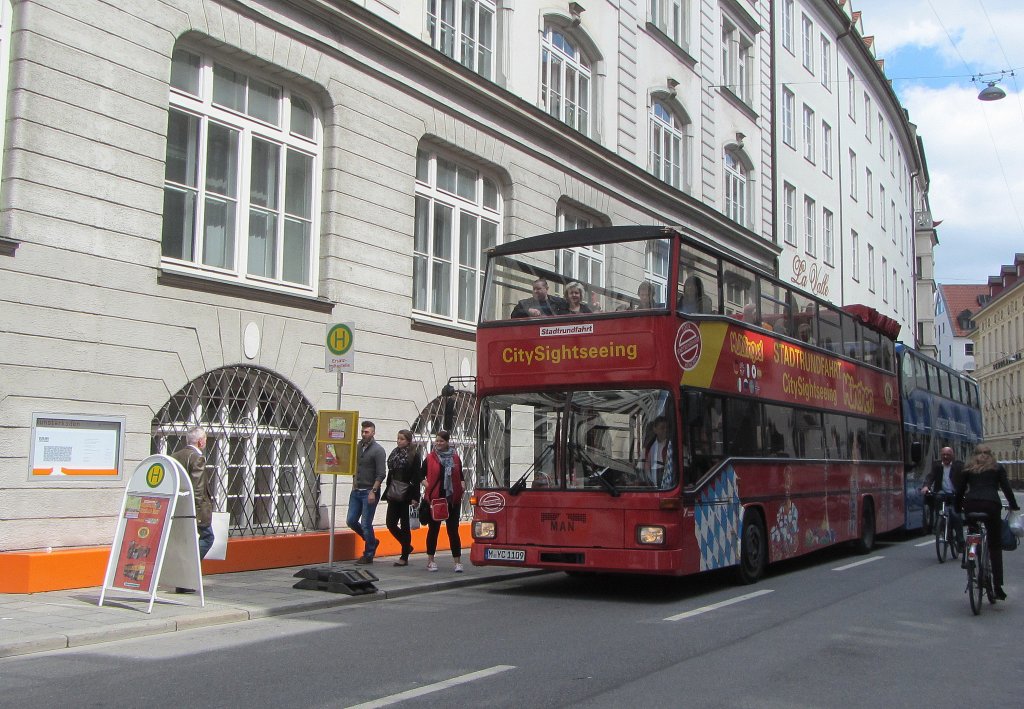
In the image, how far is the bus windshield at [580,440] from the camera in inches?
436

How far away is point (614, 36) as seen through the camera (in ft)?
77.4

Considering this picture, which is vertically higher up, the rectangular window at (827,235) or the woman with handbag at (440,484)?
the rectangular window at (827,235)

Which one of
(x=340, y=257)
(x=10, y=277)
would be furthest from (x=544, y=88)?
(x=10, y=277)

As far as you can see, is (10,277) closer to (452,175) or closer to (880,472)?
(452,175)

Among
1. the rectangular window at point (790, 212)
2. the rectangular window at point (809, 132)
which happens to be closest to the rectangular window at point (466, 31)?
the rectangular window at point (790, 212)

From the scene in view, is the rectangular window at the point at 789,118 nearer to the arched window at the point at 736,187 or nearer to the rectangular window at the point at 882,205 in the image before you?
the arched window at the point at 736,187

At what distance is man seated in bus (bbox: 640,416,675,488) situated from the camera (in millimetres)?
11039

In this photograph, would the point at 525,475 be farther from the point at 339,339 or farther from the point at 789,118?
the point at 789,118

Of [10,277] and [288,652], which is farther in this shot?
[10,277]

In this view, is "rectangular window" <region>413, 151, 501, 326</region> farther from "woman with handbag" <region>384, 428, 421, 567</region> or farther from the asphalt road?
the asphalt road

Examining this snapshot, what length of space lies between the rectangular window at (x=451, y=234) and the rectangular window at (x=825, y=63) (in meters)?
24.1

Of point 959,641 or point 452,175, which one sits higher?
point 452,175

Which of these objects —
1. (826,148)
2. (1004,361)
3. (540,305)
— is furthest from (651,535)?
(1004,361)

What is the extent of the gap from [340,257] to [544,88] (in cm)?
756
